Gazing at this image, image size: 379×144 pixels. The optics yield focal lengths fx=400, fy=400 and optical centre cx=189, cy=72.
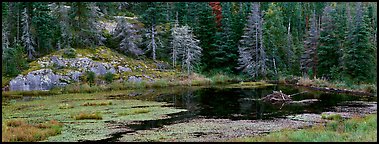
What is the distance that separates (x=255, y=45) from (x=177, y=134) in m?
53.2

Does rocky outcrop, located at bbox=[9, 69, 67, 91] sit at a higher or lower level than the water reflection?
higher

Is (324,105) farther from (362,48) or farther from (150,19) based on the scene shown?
(150,19)

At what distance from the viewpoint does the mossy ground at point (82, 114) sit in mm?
21703

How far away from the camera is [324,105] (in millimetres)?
33156

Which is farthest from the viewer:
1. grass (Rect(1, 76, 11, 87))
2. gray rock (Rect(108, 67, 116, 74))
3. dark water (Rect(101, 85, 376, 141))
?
gray rock (Rect(108, 67, 116, 74))

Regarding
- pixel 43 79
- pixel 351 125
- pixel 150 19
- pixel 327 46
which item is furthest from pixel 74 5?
pixel 351 125

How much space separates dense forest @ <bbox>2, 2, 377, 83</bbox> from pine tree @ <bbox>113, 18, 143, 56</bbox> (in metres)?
0.17

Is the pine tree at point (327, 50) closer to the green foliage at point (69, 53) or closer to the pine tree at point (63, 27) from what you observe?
the green foliage at point (69, 53)

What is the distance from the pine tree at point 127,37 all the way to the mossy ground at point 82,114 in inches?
1209

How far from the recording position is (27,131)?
20219 millimetres

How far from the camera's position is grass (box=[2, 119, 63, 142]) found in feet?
62.7

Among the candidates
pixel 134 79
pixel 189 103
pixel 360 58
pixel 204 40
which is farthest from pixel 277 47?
pixel 189 103

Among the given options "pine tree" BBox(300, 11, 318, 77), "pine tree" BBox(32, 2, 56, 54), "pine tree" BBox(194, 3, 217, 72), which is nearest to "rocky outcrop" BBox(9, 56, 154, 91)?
"pine tree" BBox(32, 2, 56, 54)

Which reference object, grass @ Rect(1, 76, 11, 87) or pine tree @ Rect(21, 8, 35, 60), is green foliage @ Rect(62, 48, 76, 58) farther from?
grass @ Rect(1, 76, 11, 87)
